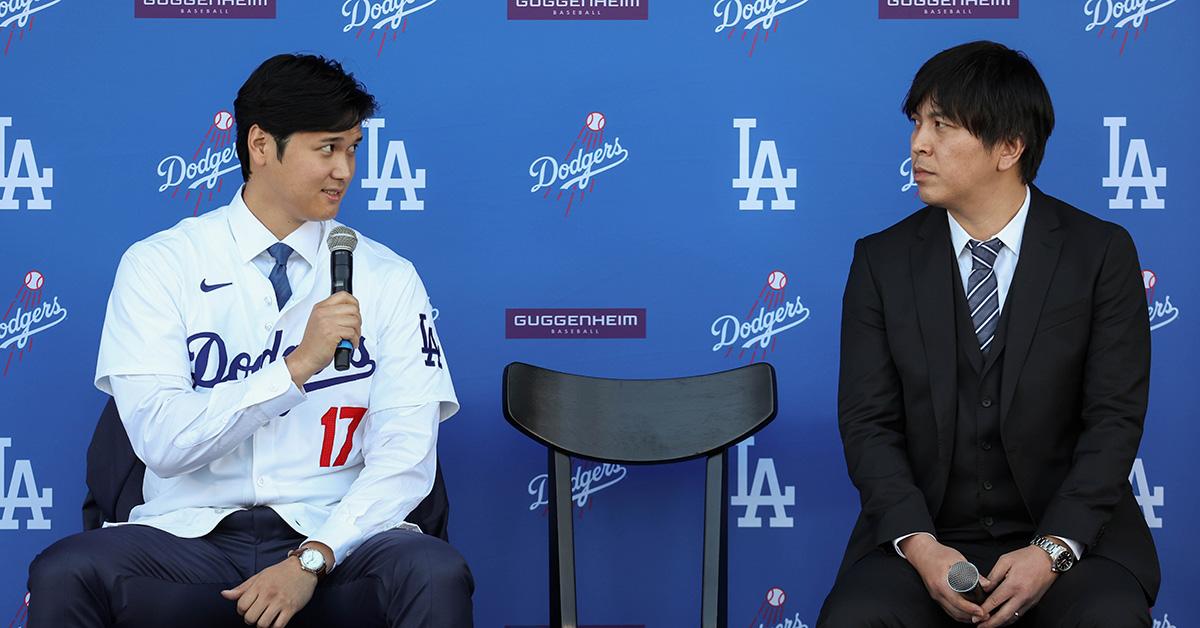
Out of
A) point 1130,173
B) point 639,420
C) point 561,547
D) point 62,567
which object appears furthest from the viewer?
point 1130,173

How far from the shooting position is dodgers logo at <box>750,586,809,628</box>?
293 cm

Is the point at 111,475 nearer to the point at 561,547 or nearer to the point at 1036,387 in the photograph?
the point at 561,547

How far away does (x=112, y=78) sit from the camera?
2.89m

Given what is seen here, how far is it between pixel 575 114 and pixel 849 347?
0.92 m

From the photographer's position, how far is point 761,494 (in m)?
2.92

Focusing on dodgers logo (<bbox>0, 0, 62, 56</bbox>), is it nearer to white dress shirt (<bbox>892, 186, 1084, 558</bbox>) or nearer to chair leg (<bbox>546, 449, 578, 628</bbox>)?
chair leg (<bbox>546, 449, 578, 628</bbox>)

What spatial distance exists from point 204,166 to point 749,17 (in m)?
1.26

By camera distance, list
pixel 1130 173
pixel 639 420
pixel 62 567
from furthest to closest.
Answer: pixel 1130 173
pixel 639 420
pixel 62 567

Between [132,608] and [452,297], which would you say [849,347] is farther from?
[132,608]

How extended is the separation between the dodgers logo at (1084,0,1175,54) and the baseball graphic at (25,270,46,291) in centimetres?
239

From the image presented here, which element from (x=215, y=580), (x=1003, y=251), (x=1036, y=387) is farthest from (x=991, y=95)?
(x=215, y=580)

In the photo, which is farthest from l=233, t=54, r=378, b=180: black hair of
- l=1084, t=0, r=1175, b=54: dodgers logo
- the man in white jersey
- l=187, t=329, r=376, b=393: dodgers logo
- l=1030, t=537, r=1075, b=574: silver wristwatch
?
l=1084, t=0, r=1175, b=54: dodgers logo

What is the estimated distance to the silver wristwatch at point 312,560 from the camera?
2039 millimetres

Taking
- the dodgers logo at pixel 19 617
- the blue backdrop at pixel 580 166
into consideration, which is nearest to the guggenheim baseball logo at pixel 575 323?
the blue backdrop at pixel 580 166
